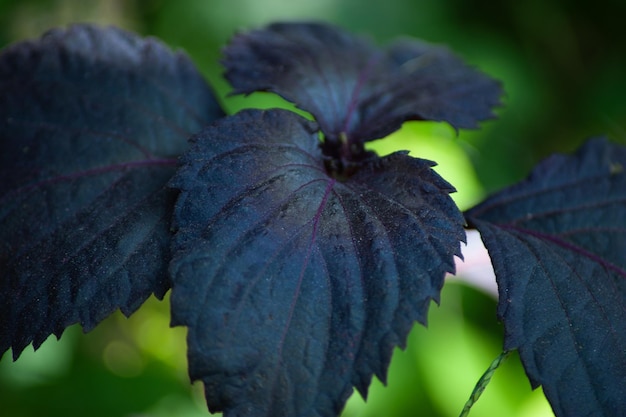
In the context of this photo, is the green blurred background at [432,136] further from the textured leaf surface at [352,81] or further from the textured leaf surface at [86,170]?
the textured leaf surface at [86,170]

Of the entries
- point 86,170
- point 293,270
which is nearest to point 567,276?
point 293,270

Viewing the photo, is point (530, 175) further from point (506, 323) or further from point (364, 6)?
point (364, 6)

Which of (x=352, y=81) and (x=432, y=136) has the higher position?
(x=352, y=81)

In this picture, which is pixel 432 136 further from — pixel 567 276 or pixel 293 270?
pixel 293 270

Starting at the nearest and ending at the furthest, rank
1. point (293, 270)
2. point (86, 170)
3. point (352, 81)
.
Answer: point (293, 270) → point (86, 170) → point (352, 81)

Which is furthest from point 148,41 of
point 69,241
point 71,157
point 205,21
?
point 205,21

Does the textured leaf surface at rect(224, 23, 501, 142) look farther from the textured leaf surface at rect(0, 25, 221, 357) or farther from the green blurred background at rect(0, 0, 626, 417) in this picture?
the green blurred background at rect(0, 0, 626, 417)

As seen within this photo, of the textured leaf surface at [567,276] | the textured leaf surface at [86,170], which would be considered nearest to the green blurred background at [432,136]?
the textured leaf surface at [567,276]
